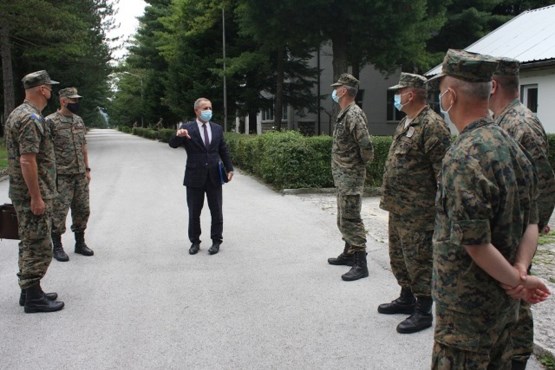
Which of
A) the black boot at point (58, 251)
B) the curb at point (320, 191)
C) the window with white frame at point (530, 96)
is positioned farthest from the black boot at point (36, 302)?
the window with white frame at point (530, 96)

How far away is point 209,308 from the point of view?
4.86 metres

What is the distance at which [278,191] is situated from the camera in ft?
41.1

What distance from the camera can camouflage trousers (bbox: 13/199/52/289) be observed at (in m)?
4.63

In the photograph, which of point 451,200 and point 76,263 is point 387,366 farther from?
point 76,263

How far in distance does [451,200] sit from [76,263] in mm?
5334

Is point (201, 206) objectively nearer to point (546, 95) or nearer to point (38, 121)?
point (38, 121)

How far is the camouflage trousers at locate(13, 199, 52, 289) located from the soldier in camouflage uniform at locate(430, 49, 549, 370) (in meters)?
3.63

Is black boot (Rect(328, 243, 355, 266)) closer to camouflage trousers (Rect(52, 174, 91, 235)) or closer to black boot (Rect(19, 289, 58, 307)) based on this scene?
black boot (Rect(19, 289, 58, 307))

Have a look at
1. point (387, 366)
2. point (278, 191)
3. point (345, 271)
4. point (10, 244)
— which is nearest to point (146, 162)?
point (278, 191)

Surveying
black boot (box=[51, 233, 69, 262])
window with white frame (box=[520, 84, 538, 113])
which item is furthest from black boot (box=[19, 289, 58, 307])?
window with white frame (box=[520, 84, 538, 113])

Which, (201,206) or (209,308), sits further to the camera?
(201,206)

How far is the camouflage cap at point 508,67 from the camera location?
3457mm

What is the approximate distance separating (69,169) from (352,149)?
353cm

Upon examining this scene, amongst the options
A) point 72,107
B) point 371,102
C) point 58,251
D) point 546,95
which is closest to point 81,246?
point 58,251
